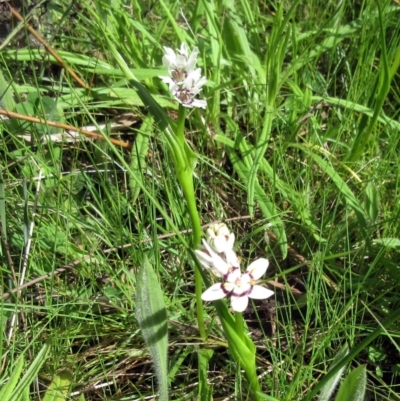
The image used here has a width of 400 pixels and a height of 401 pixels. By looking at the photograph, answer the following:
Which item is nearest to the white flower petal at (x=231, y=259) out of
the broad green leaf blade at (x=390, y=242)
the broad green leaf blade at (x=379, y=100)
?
the broad green leaf blade at (x=390, y=242)

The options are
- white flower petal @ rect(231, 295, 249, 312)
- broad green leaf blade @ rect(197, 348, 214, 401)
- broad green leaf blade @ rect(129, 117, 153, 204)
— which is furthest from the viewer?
broad green leaf blade @ rect(129, 117, 153, 204)

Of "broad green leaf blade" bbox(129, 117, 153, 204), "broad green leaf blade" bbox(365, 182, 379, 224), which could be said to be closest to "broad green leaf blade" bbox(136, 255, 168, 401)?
"broad green leaf blade" bbox(129, 117, 153, 204)

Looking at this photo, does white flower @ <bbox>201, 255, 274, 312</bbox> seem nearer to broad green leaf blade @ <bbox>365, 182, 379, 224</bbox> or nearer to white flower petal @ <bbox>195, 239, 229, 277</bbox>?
white flower petal @ <bbox>195, 239, 229, 277</bbox>

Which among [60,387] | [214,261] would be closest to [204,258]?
[214,261]

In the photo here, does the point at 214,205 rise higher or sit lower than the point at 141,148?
lower

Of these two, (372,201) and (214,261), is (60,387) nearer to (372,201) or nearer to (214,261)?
(214,261)
